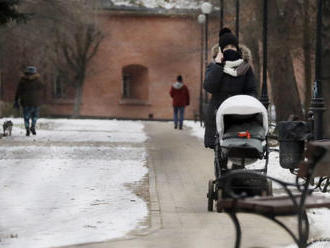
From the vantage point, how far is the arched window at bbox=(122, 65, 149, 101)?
151 ft

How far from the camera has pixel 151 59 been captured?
45.3 m

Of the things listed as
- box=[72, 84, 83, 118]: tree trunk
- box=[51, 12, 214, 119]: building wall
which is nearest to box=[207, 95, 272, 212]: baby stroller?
box=[72, 84, 83, 118]: tree trunk

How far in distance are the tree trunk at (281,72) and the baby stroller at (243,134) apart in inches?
608

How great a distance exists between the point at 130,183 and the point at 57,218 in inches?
125

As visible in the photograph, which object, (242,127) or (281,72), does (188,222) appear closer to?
(242,127)

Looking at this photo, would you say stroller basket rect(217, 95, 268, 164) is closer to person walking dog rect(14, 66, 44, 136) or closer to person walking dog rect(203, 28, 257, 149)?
person walking dog rect(203, 28, 257, 149)

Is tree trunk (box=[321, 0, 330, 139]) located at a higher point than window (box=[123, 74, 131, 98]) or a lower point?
higher

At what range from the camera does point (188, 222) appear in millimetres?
8727

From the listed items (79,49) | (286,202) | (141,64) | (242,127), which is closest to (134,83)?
(141,64)

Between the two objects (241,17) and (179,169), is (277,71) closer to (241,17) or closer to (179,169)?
(241,17)

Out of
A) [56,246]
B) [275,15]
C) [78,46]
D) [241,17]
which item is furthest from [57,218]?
[78,46]

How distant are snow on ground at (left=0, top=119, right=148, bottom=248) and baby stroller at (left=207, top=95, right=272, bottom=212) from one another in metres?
1.08

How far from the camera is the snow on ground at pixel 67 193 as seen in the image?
812 centimetres

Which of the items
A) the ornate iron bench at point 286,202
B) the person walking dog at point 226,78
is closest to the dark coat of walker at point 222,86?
the person walking dog at point 226,78
